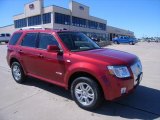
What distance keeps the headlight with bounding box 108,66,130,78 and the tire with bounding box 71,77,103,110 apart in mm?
518

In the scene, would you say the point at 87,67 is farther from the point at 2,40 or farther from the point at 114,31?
the point at 114,31

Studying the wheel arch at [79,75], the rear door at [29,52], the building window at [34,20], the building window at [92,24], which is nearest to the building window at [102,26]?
the building window at [92,24]

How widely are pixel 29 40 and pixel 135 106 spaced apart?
3812mm

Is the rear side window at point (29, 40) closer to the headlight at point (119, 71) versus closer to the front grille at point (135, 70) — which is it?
the headlight at point (119, 71)

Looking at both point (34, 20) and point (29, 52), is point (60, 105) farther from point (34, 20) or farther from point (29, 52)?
point (34, 20)

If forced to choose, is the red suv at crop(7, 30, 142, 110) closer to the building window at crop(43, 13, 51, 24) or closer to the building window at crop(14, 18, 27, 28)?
the building window at crop(43, 13, 51, 24)

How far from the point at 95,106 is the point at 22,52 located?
10.6ft

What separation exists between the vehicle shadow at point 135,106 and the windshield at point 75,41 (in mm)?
1441

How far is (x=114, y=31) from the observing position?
307 feet

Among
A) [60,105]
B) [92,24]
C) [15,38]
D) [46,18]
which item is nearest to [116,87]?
[60,105]

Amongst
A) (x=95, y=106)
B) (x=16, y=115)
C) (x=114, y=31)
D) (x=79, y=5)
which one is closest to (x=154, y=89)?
(x=95, y=106)

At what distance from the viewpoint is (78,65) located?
15.9 ft

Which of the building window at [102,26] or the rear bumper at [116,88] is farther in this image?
the building window at [102,26]

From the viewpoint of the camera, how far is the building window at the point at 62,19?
164 ft
